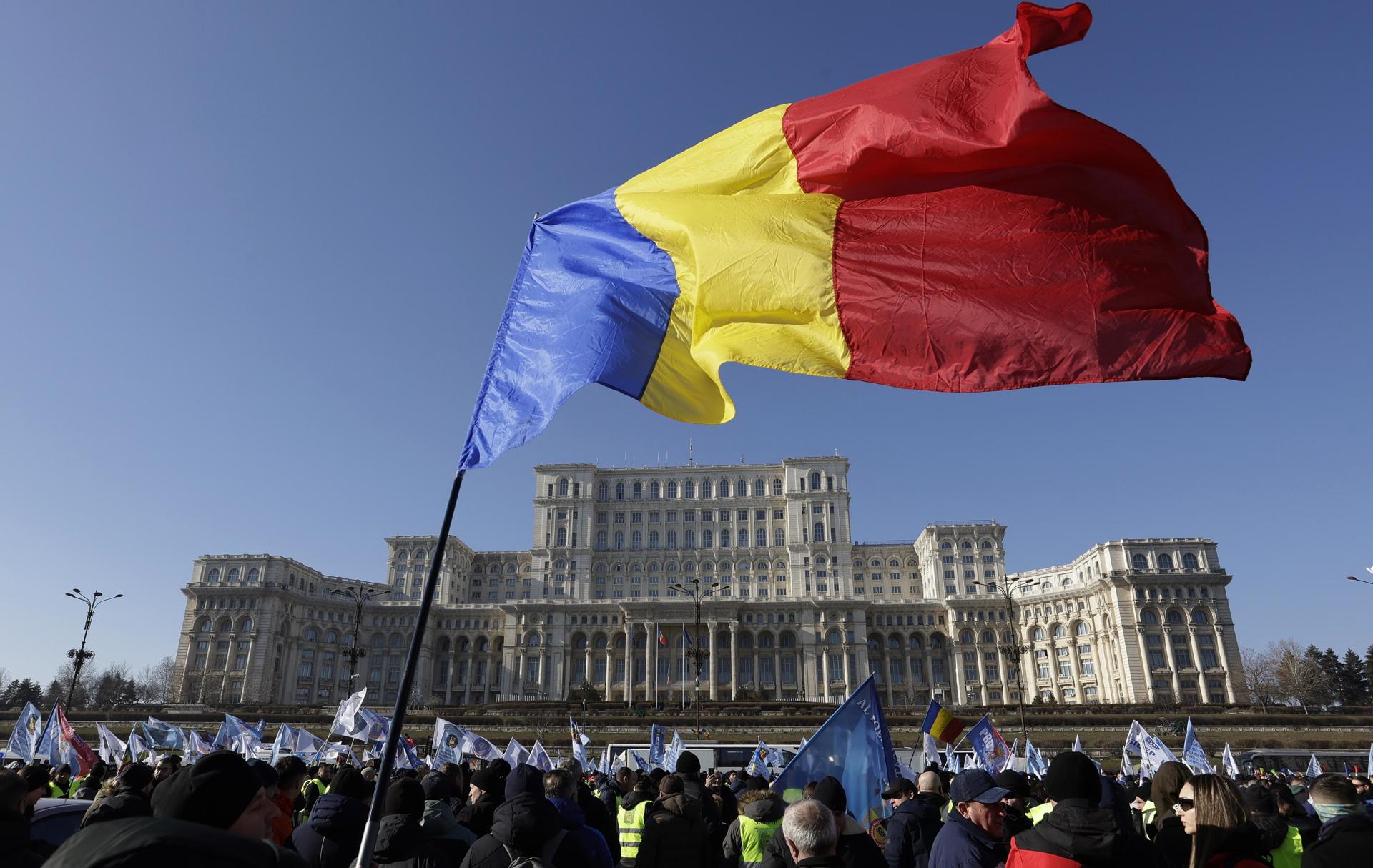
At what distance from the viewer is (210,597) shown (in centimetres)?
10575

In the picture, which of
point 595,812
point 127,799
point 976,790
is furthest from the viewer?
point 595,812

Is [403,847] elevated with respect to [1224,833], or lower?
lower

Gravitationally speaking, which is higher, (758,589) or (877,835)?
(758,589)

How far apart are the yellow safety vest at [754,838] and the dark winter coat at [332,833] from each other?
3.30m

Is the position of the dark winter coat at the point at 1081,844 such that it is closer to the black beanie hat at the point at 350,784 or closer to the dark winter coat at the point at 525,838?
the dark winter coat at the point at 525,838

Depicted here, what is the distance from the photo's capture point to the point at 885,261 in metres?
7.68

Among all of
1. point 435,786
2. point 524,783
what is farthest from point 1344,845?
point 435,786

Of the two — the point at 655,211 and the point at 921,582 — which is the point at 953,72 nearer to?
the point at 655,211

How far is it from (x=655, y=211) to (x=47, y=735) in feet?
70.3

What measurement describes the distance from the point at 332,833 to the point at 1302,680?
387 feet

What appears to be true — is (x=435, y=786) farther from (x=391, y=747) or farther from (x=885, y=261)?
(x=885, y=261)

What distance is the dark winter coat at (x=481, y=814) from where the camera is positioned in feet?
25.9

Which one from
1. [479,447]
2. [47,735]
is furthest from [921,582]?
[479,447]

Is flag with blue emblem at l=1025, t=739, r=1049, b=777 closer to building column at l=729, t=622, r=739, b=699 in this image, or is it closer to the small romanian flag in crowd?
the small romanian flag in crowd
